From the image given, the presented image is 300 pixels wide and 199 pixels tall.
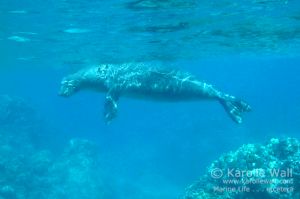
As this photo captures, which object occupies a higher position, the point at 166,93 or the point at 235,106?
the point at 166,93

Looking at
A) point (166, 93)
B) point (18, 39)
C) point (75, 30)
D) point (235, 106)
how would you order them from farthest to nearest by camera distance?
point (18, 39) < point (75, 30) < point (166, 93) < point (235, 106)

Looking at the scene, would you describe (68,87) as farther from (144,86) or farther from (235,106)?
(235,106)

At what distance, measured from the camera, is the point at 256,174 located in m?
12.6

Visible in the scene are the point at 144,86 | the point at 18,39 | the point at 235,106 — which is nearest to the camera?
the point at 235,106

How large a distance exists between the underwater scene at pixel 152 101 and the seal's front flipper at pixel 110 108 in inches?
1.6

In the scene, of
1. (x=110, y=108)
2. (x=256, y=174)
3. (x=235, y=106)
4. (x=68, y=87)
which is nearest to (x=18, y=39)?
(x=68, y=87)

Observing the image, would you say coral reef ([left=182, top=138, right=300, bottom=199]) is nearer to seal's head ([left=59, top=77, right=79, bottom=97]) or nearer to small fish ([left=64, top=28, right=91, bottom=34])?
seal's head ([left=59, top=77, right=79, bottom=97])

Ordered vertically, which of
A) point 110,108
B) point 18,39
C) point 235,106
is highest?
point 18,39

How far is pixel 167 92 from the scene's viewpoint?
14922 mm

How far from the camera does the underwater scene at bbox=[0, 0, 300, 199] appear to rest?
1406 cm

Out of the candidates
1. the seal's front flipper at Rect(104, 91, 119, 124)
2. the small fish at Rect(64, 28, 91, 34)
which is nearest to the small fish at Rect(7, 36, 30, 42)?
the small fish at Rect(64, 28, 91, 34)

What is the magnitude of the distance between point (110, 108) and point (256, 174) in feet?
19.9

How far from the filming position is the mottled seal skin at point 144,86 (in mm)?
14562

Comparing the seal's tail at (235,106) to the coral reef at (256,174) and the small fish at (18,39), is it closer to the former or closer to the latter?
the coral reef at (256,174)
